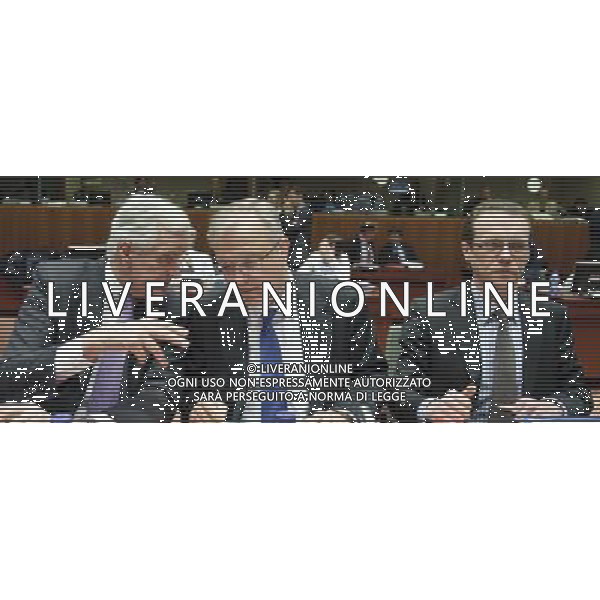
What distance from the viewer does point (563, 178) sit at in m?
15.6

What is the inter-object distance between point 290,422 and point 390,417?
68cm

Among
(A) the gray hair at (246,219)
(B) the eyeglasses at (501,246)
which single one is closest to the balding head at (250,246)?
(A) the gray hair at (246,219)

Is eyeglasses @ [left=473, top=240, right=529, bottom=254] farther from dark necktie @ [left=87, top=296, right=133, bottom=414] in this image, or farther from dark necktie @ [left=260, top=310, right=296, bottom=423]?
dark necktie @ [left=87, top=296, right=133, bottom=414]

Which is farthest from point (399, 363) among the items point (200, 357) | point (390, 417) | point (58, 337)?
point (58, 337)

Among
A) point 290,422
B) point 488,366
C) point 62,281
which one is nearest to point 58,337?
point 62,281

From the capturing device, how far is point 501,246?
1570 centimetres

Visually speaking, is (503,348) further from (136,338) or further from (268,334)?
(136,338)

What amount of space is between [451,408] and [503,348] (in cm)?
55

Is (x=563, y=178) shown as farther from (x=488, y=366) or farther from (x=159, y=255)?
(x=159, y=255)

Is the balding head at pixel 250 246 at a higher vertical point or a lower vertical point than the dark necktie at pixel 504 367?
higher

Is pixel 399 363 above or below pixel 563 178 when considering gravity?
below

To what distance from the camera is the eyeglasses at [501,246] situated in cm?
1568

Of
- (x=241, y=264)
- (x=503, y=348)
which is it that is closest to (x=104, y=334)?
(x=241, y=264)

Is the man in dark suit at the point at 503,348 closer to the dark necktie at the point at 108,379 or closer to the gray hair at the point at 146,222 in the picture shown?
the gray hair at the point at 146,222
